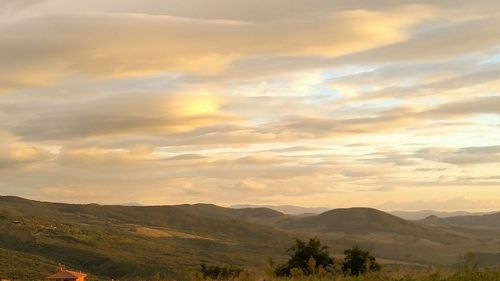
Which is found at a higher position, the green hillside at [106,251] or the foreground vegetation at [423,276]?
the foreground vegetation at [423,276]

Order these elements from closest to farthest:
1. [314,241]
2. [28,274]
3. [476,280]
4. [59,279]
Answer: [476,280]
[314,241]
[59,279]
[28,274]

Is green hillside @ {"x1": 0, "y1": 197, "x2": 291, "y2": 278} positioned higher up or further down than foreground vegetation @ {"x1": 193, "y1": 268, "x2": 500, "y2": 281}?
further down

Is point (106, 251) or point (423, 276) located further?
point (106, 251)

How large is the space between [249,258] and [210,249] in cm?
2601

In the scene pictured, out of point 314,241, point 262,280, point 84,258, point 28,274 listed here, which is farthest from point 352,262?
point 84,258

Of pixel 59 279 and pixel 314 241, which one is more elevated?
pixel 314 241

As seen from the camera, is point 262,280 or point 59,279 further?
point 59,279

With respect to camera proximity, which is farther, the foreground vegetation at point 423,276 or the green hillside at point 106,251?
the green hillside at point 106,251

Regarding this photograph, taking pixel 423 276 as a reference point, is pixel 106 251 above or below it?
below

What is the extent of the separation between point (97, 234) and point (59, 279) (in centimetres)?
10757

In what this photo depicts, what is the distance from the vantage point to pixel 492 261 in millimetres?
143500

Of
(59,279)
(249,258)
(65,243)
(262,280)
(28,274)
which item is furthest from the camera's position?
(249,258)

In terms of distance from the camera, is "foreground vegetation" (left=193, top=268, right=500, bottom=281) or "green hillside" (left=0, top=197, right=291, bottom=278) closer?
"foreground vegetation" (left=193, top=268, right=500, bottom=281)

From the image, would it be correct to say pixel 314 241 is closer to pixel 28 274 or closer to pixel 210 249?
pixel 28 274
